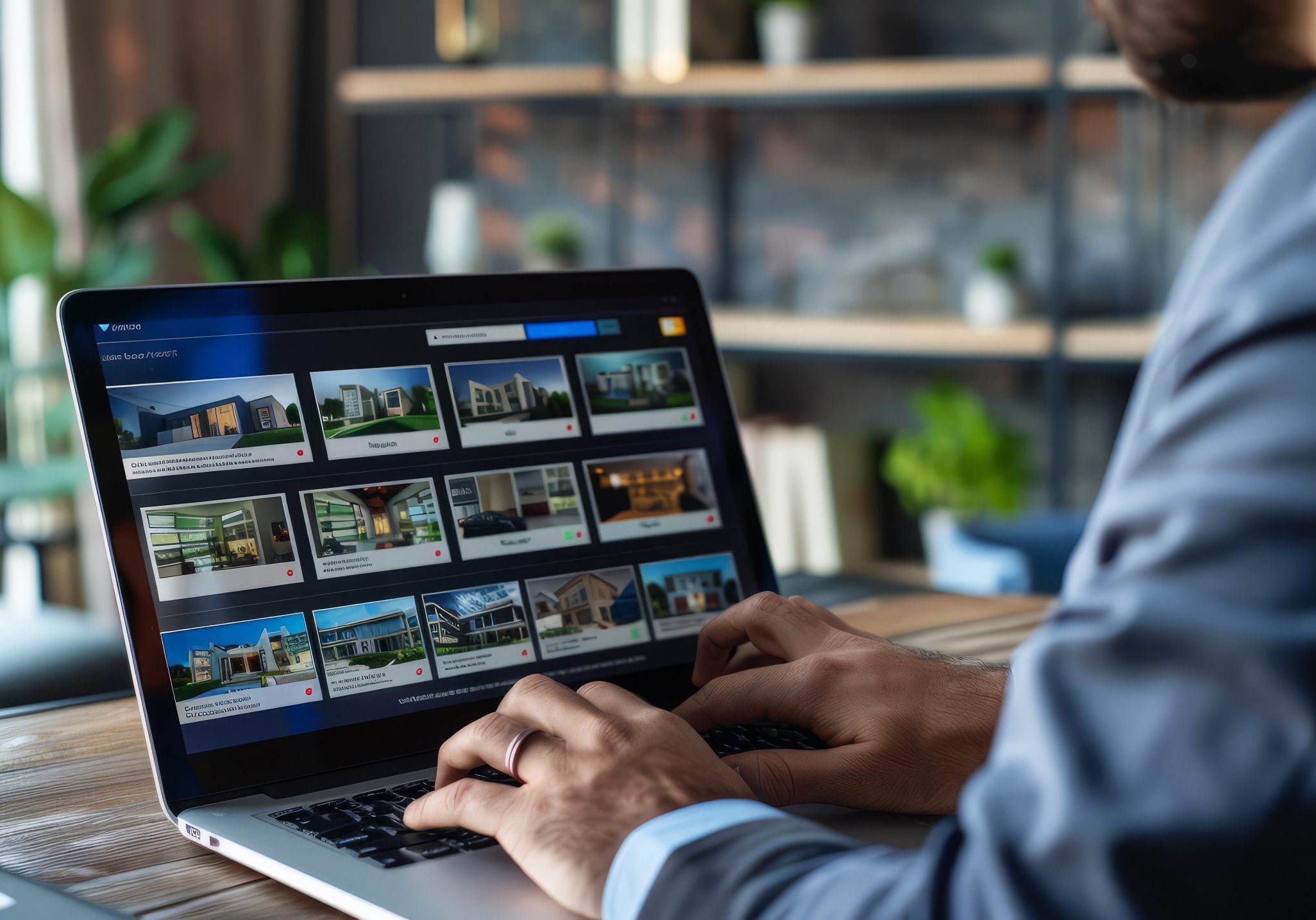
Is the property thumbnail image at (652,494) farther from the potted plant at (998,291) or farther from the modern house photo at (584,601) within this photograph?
the potted plant at (998,291)

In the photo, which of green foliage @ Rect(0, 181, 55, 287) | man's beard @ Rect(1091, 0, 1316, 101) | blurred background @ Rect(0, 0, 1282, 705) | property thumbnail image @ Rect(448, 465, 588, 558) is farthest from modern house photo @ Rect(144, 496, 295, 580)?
green foliage @ Rect(0, 181, 55, 287)

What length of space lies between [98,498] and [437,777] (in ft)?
0.73

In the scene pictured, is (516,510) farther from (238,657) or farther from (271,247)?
(271,247)

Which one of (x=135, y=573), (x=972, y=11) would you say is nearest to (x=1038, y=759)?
(x=135, y=573)

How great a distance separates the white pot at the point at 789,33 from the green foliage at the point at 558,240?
26.0 inches

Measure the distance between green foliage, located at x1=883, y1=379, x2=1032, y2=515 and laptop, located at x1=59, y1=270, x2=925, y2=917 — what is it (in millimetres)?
1957

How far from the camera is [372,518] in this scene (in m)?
0.72

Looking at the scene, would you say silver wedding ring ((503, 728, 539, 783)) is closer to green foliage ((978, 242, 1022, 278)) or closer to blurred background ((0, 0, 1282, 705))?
blurred background ((0, 0, 1282, 705))

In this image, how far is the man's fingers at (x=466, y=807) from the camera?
54 cm

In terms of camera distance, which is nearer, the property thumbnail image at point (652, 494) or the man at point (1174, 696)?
the man at point (1174, 696)

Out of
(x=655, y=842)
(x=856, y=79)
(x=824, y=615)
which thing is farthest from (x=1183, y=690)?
(x=856, y=79)

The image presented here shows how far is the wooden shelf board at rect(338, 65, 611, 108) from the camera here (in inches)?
119

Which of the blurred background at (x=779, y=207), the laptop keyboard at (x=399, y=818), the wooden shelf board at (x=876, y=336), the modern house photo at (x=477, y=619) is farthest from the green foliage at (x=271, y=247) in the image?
the laptop keyboard at (x=399, y=818)

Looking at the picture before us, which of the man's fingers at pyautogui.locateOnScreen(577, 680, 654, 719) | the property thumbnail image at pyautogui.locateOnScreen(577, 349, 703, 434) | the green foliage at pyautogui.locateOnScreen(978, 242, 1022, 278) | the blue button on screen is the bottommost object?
the man's fingers at pyautogui.locateOnScreen(577, 680, 654, 719)
